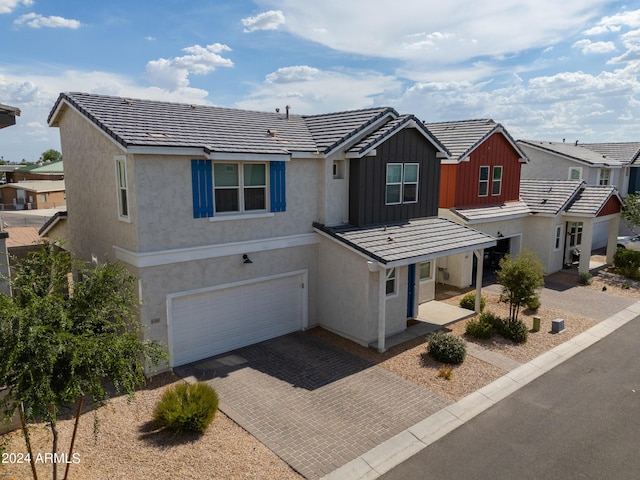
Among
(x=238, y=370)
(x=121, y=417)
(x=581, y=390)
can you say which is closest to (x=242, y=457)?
(x=121, y=417)

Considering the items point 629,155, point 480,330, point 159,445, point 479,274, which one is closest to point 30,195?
point 479,274

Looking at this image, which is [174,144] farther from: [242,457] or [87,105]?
→ [242,457]

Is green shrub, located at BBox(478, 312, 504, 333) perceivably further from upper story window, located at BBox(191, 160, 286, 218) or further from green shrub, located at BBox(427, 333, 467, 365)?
upper story window, located at BBox(191, 160, 286, 218)

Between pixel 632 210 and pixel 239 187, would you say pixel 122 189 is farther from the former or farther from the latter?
pixel 632 210

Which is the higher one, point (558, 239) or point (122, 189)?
point (122, 189)

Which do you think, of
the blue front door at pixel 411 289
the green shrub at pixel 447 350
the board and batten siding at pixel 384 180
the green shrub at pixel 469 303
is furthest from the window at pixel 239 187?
the green shrub at pixel 469 303

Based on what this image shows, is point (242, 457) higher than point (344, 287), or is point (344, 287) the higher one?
point (344, 287)

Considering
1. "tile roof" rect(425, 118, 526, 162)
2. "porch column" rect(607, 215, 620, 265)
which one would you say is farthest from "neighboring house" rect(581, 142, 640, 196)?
"tile roof" rect(425, 118, 526, 162)
